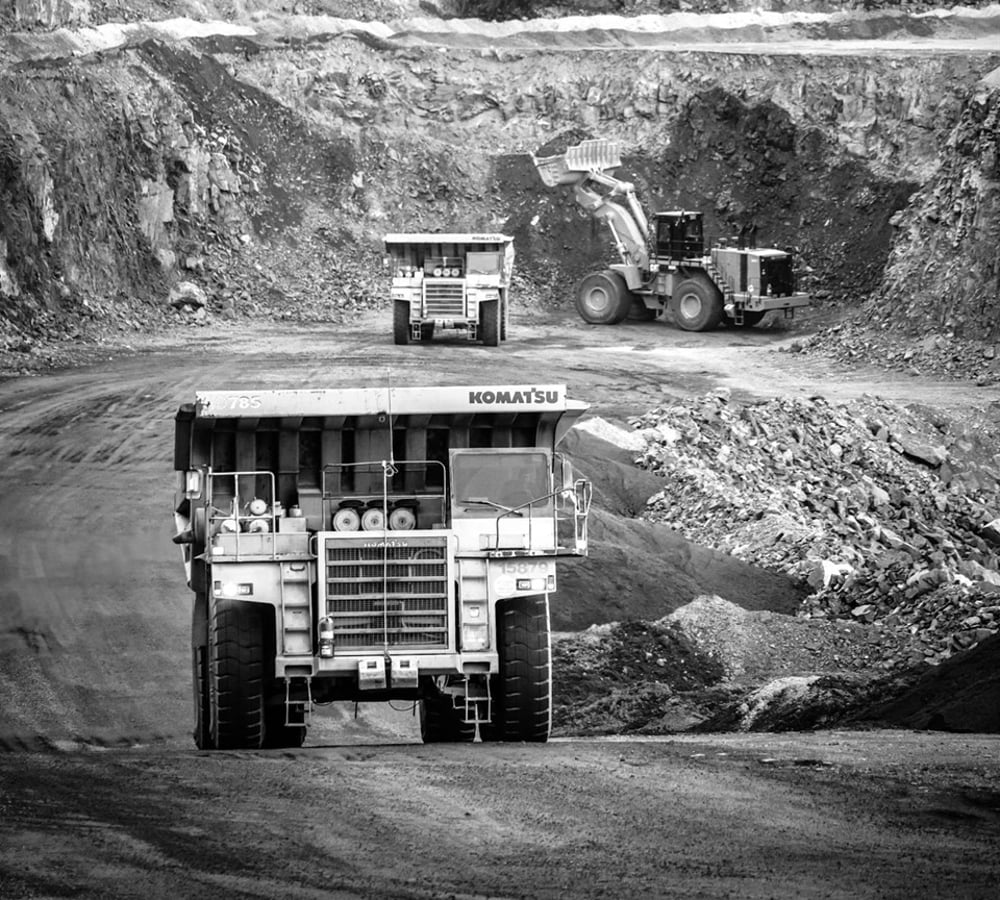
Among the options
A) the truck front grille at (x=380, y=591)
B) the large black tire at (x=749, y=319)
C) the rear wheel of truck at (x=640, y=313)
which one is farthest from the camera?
the rear wheel of truck at (x=640, y=313)

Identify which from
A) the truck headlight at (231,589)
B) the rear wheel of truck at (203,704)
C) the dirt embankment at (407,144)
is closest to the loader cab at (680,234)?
the dirt embankment at (407,144)

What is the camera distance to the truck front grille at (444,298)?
35.7 meters

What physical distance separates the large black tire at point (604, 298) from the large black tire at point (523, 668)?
29.3 m

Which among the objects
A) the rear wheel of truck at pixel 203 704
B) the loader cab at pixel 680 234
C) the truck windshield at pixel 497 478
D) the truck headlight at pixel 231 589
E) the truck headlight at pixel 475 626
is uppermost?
the loader cab at pixel 680 234

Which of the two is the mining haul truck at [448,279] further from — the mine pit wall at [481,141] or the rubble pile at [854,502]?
the mine pit wall at [481,141]

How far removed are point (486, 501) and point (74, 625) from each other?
6.91 metres

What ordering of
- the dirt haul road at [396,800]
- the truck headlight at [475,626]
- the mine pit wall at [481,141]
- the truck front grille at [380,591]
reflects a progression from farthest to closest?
the mine pit wall at [481,141], the truck headlight at [475,626], the truck front grille at [380,591], the dirt haul road at [396,800]

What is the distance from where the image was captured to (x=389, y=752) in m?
12.5

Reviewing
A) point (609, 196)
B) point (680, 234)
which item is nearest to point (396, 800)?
point (680, 234)

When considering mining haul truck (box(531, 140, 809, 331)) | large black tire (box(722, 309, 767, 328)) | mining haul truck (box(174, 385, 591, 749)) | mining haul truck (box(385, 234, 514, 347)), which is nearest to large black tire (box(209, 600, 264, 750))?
mining haul truck (box(174, 385, 591, 749))

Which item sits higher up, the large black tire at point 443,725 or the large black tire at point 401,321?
the large black tire at point 401,321

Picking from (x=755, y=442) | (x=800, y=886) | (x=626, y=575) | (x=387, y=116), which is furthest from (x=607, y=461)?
(x=387, y=116)

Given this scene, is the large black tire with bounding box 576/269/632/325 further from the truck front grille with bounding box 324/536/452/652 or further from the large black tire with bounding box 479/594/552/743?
the truck front grille with bounding box 324/536/452/652

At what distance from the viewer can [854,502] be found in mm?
25547
